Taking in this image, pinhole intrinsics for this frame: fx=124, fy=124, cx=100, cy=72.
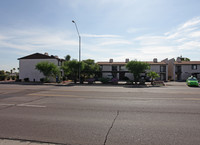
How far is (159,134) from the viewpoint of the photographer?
3.65 meters

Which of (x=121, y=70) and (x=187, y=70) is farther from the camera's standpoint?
(x=121, y=70)

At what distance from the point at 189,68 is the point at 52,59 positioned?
40221mm

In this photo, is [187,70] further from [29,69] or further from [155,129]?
[29,69]

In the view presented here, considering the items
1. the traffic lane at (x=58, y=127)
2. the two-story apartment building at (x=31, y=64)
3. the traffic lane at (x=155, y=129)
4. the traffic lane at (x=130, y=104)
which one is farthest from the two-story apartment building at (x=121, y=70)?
the traffic lane at (x=58, y=127)

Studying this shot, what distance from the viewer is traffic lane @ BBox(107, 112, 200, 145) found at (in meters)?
3.29

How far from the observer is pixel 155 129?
3.99 meters

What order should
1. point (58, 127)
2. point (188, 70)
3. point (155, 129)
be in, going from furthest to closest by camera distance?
1. point (188, 70)
2. point (58, 127)
3. point (155, 129)

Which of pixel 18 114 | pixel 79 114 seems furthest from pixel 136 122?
pixel 18 114

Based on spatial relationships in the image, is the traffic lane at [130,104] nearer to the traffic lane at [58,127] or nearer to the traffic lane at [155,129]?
the traffic lane at [155,129]

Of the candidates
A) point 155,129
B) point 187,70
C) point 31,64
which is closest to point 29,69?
point 31,64

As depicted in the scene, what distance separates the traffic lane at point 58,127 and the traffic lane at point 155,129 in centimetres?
45

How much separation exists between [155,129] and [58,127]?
3.19 meters

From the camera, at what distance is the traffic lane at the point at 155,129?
3.29 meters

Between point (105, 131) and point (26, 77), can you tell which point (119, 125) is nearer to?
point (105, 131)
